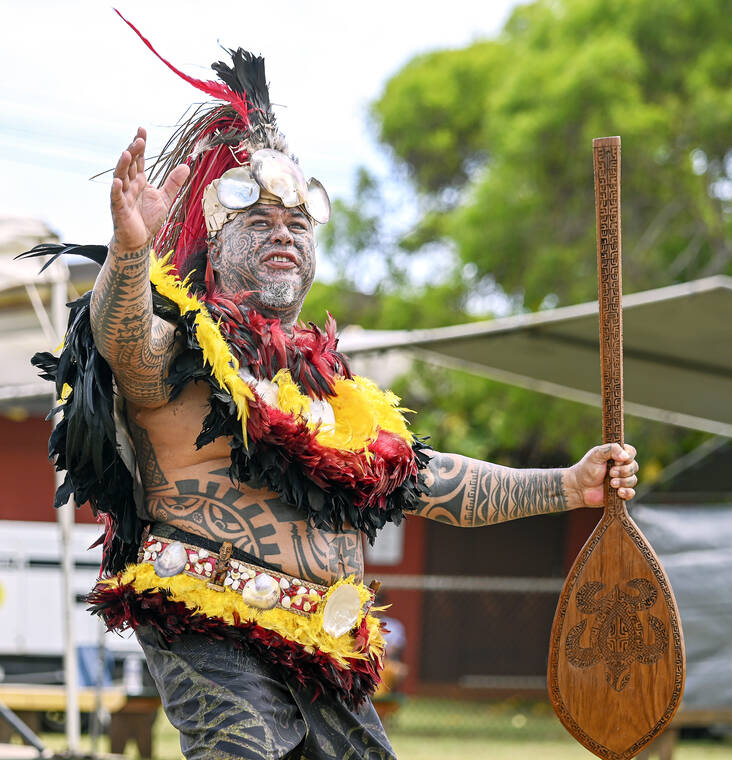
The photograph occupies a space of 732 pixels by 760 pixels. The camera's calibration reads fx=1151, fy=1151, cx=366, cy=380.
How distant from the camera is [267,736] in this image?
246 cm

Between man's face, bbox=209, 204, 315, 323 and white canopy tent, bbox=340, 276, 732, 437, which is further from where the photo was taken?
white canopy tent, bbox=340, 276, 732, 437

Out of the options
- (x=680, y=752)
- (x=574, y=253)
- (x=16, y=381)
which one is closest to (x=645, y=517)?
(x=680, y=752)

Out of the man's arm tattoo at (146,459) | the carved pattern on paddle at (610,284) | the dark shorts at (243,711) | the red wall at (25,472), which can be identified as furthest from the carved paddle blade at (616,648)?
the red wall at (25,472)

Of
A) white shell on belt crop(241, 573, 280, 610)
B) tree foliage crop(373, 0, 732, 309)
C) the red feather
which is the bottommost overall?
white shell on belt crop(241, 573, 280, 610)

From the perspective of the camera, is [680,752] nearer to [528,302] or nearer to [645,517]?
[645,517]

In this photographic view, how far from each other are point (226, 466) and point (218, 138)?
0.96 metres

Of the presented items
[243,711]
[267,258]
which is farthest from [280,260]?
[243,711]

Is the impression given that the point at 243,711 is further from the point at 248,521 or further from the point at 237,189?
the point at 237,189

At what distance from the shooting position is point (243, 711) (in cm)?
247

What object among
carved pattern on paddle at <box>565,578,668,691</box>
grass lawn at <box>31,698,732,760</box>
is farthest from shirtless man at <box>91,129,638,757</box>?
grass lawn at <box>31,698,732,760</box>

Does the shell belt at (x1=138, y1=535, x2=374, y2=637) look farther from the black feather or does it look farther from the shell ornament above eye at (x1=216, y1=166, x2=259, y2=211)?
the black feather

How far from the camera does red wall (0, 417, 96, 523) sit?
42.0 ft

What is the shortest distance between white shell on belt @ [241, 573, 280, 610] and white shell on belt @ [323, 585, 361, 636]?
Result: 14 cm

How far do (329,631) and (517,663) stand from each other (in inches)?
419
